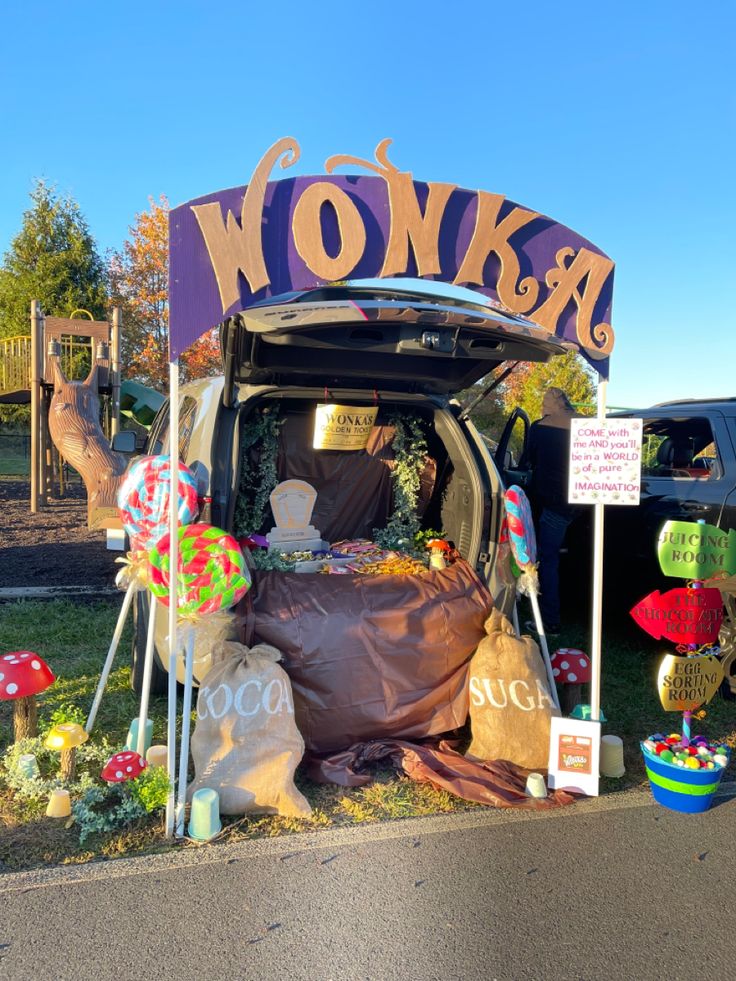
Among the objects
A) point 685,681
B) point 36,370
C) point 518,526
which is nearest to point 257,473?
point 518,526

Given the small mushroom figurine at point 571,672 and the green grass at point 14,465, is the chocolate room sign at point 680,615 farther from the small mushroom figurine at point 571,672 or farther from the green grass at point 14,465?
the green grass at point 14,465

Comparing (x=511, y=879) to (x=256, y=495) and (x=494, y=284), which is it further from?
(x=256, y=495)

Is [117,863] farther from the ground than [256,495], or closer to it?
closer to it

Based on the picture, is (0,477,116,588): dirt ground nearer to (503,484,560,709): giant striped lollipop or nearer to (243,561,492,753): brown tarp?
(243,561,492,753): brown tarp

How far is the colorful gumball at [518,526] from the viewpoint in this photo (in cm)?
381

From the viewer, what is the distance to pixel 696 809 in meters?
3.17

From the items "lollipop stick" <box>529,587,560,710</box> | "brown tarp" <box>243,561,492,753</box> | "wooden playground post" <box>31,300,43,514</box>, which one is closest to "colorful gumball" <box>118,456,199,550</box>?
"brown tarp" <box>243,561,492,753</box>

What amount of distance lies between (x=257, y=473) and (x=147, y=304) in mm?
19816

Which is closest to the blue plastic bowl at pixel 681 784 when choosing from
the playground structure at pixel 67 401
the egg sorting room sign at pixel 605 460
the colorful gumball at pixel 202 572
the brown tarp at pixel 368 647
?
the brown tarp at pixel 368 647

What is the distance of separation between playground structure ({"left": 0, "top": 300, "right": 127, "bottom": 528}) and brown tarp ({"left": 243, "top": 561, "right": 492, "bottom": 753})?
500 centimetres

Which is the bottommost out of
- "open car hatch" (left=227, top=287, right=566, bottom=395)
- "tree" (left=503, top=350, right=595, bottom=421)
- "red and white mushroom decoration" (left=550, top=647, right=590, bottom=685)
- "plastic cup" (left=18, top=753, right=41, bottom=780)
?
"plastic cup" (left=18, top=753, right=41, bottom=780)

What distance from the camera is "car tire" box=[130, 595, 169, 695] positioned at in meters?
3.82

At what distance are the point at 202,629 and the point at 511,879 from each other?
65.8 inches

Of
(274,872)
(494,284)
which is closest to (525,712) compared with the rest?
(274,872)
